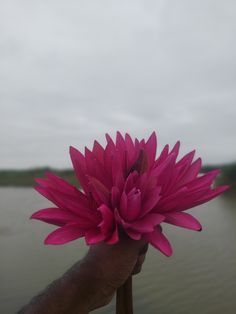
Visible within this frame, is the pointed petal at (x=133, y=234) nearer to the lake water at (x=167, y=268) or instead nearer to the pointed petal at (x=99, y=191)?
the pointed petal at (x=99, y=191)

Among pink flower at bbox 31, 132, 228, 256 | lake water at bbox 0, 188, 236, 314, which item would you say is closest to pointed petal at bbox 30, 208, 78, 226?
pink flower at bbox 31, 132, 228, 256

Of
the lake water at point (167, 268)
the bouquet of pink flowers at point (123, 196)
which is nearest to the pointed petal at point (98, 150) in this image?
the bouquet of pink flowers at point (123, 196)

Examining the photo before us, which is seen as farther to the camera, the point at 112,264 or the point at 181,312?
the point at 181,312

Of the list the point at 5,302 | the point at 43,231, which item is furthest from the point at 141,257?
the point at 43,231

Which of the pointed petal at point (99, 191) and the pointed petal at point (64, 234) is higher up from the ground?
the pointed petal at point (99, 191)

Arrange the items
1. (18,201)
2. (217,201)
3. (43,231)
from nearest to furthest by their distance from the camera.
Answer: (43,231)
(217,201)
(18,201)

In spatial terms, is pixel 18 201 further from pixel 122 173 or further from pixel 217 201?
pixel 122 173

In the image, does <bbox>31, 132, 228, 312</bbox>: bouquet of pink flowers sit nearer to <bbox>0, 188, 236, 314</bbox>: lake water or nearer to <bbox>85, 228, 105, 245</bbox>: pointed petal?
<bbox>85, 228, 105, 245</bbox>: pointed petal
